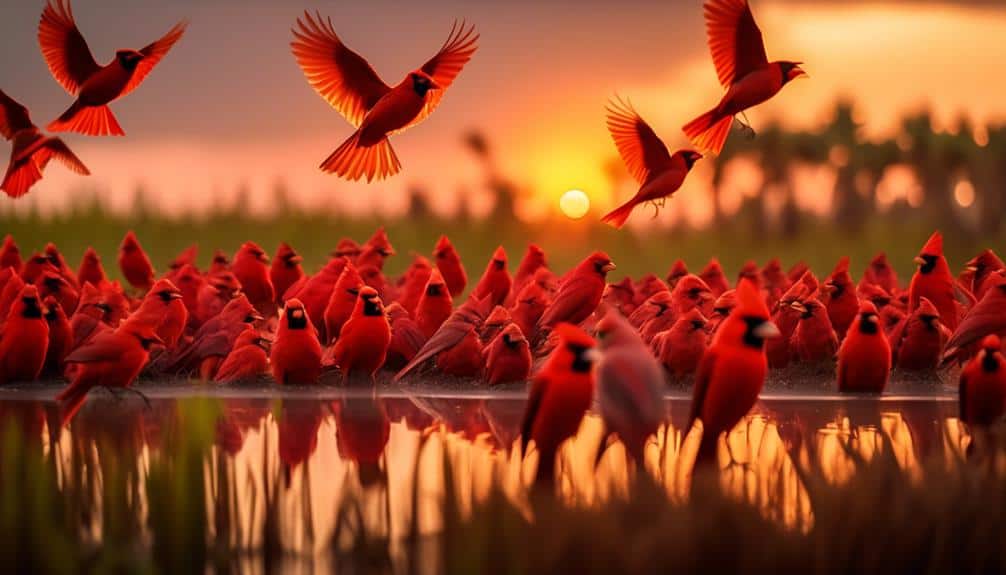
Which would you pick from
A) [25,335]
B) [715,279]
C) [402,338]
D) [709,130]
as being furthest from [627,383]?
[715,279]

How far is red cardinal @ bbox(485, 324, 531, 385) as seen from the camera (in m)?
6.50

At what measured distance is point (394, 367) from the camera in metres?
7.28

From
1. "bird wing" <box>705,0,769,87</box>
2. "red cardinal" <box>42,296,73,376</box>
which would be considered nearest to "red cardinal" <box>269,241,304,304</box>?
"red cardinal" <box>42,296,73,376</box>

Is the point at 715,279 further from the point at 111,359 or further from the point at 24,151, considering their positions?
the point at 24,151

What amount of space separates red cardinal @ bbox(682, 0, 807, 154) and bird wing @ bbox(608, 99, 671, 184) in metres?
0.49

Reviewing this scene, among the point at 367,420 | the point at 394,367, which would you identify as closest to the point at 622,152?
the point at 367,420

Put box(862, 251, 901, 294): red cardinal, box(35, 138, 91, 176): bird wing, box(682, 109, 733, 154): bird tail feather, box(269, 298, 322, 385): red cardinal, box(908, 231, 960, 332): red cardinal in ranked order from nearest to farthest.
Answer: box(682, 109, 733, 154): bird tail feather → box(35, 138, 91, 176): bird wing → box(269, 298, 322, 385): red cardinal → box(908, 231, 960, 332): red cardinal → box(862, 251, 901, 294): red cardinal

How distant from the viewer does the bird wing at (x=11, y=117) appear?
6125mm

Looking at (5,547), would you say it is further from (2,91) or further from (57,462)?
(2,91)

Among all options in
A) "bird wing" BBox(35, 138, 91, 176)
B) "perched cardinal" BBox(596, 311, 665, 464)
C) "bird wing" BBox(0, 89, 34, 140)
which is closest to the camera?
"perched cardinal" BBox(596, 311, 665, 464)

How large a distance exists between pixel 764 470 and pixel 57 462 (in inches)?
101

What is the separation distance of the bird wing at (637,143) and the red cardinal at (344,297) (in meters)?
2.29

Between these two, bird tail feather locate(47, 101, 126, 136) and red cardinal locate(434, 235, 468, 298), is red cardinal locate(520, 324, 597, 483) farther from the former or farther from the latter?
red cardinal locate(434, 235, 468, 298)

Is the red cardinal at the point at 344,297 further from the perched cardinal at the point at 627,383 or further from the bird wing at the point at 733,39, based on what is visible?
the perched cardinal at the point at 627,383
